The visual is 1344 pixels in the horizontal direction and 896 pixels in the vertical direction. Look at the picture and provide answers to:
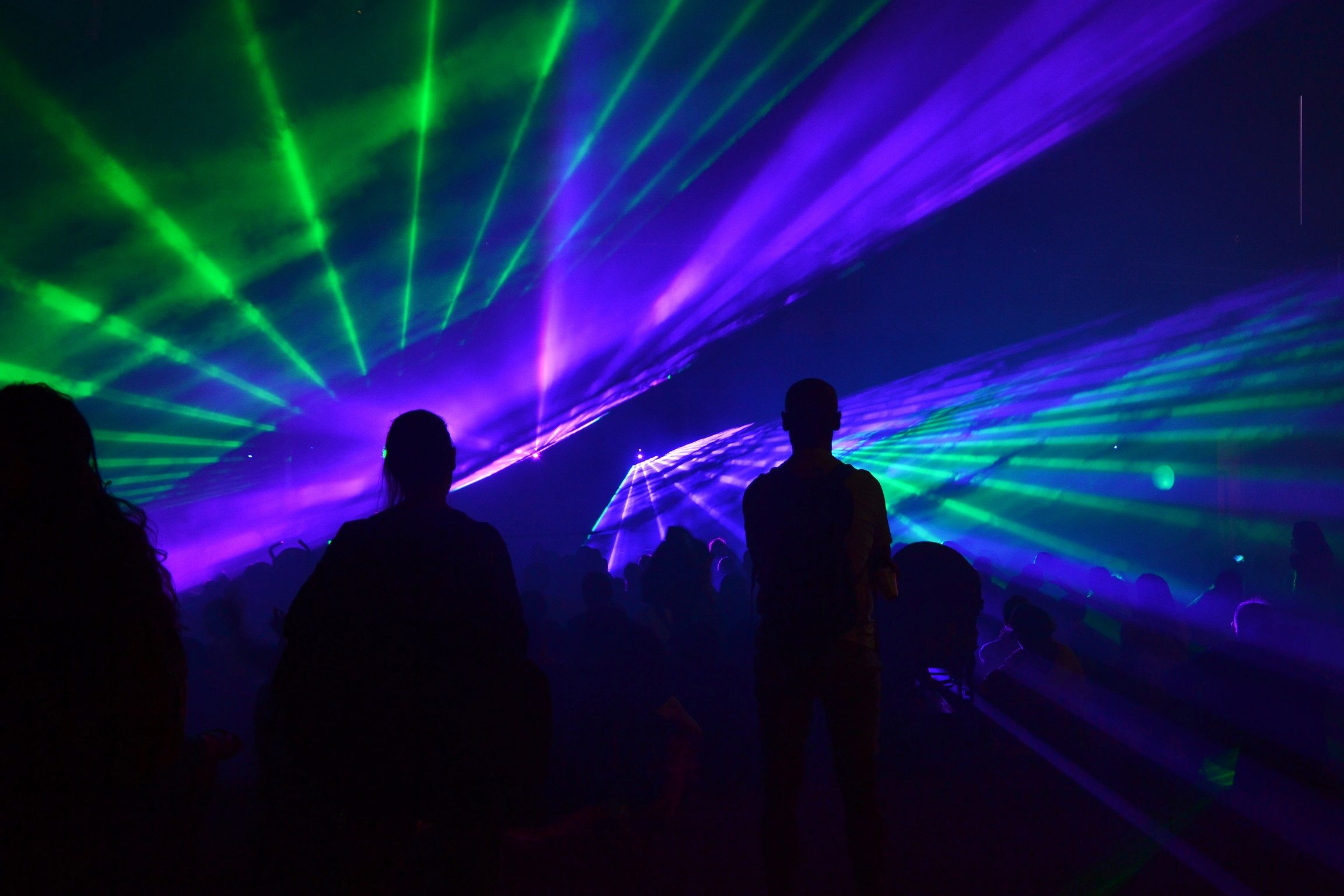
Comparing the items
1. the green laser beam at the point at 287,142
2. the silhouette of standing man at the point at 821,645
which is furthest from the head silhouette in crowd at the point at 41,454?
the green laser beam at the point at 287,142

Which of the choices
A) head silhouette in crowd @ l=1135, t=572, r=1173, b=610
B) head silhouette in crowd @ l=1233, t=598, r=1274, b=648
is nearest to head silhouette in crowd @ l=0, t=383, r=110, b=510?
head silhouette in crowd @ l=1233, t=598, r=1274, b=648

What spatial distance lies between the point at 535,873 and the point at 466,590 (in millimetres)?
2027

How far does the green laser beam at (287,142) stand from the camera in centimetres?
340

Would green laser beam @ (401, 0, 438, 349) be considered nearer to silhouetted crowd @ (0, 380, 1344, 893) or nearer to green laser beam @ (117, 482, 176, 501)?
silhouetted crowd @ (0, 380, 1344, 893)

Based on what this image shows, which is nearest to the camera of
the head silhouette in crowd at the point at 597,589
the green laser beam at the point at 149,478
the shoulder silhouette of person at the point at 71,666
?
the shoulder silhouette of person at the point at 71,666

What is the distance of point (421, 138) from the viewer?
4.27m

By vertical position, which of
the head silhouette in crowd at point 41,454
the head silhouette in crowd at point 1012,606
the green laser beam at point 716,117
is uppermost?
the green laser beam at point 716,117

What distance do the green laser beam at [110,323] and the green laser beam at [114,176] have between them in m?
0.86

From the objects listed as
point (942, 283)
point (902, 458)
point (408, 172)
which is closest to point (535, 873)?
point (408, 172)

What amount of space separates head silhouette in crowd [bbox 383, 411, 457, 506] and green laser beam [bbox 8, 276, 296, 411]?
4920 millimetres

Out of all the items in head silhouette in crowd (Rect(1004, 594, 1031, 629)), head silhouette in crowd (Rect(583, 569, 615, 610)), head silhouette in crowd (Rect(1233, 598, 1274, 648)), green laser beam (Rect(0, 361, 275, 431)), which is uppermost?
green laser beam (Rect(0, 361, 275, 431))

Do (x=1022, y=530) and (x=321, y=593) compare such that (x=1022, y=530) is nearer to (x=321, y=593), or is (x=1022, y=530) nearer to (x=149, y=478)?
(x=321, y=593)

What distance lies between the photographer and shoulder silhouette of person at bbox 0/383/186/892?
118 cm

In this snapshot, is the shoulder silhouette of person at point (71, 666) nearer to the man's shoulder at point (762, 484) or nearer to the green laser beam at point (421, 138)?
the man's shoulder at point (762, 484)
